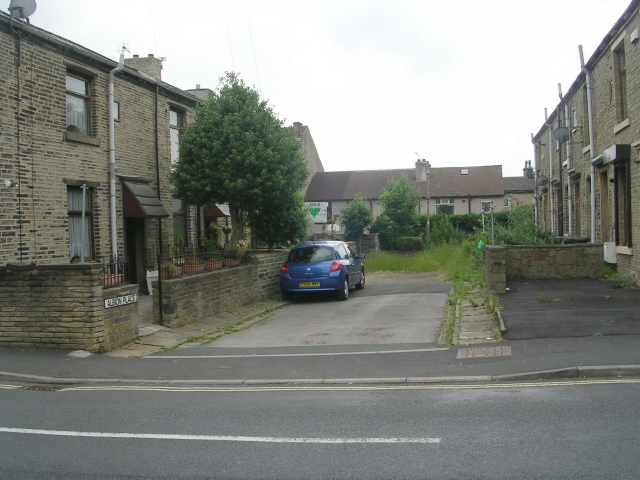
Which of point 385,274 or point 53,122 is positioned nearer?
point 53,122

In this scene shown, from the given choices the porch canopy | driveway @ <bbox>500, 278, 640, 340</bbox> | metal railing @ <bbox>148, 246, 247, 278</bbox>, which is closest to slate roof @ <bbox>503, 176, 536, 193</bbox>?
driveway @ <bbox>500, 278, 640, 340</bbox>

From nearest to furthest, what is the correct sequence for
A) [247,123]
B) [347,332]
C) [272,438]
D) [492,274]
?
[272,438], [347,332], [492,274], [247,123]

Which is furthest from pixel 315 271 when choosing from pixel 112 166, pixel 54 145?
pixel 54 145

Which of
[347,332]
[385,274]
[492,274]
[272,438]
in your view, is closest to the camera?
[272,438]

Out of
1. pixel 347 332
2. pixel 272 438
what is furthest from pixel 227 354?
pixel 272 438

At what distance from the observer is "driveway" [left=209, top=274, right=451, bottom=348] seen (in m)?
11.6

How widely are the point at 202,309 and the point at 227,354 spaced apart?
3868 mm

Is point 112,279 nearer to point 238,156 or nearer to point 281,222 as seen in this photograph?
point 238,156

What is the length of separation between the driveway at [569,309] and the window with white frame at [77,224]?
32.7 feet

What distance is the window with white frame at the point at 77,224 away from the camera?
48.9 feet

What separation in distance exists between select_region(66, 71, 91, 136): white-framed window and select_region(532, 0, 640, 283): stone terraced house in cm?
1298

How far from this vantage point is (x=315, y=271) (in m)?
17.5

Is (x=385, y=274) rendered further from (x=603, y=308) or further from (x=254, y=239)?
(x=603, y=308)

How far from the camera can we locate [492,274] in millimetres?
14281
